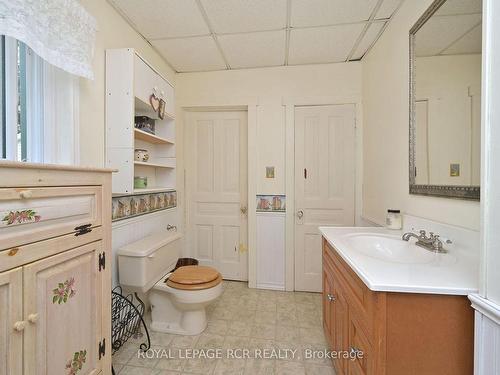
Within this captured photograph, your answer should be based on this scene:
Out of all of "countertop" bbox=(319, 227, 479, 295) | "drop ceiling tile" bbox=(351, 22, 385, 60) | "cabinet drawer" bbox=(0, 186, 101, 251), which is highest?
"drop ceiling tile" bbox=(351, 22, 385, 60)

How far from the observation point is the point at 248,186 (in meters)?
2.54

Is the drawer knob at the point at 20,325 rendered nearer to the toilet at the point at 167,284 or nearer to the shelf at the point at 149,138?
the toilet at the point at 167,284

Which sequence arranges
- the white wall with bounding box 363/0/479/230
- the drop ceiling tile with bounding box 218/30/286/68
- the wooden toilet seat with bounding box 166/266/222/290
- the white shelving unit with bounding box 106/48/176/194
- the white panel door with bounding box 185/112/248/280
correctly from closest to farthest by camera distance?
the white wall with bounding box 363/0/479/230
the white shelving unit with bounding box 106/48/176/194
the wooden toilet seat with bounding box 166/266/222/290
the drop ceiling tile with bounding box 218/30/286/68
the white panel door with bounding box 185/112/248/280

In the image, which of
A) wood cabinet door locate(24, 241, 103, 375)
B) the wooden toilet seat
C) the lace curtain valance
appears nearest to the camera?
wood cabinet door locate(24, 241, 103, 375)

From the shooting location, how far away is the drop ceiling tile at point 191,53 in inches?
79.8

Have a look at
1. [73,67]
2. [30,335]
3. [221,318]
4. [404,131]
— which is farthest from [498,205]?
[221,318]

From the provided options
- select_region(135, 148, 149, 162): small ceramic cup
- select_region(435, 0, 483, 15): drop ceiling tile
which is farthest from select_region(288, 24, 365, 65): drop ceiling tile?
select_region(135, 148, 149, 162): small ceramic cup

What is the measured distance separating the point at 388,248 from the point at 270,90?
6.29ft

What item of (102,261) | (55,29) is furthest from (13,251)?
(55,29)

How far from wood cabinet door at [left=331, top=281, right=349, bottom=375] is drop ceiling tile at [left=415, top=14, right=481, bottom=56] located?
4.54 ft

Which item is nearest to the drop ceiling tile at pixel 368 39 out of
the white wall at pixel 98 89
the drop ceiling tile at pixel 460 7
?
the drop ceiling tile at pixel 460 7

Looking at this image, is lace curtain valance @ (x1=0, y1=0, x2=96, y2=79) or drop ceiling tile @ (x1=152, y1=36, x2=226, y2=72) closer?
lace curtain valance @ (x1=0, y1=0, x2=96, y2=79)

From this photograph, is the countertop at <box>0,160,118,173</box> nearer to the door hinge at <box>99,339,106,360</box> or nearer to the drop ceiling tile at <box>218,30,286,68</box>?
the door hinge at <box>99,339,106,360</box>

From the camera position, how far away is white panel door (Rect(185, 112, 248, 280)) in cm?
267
